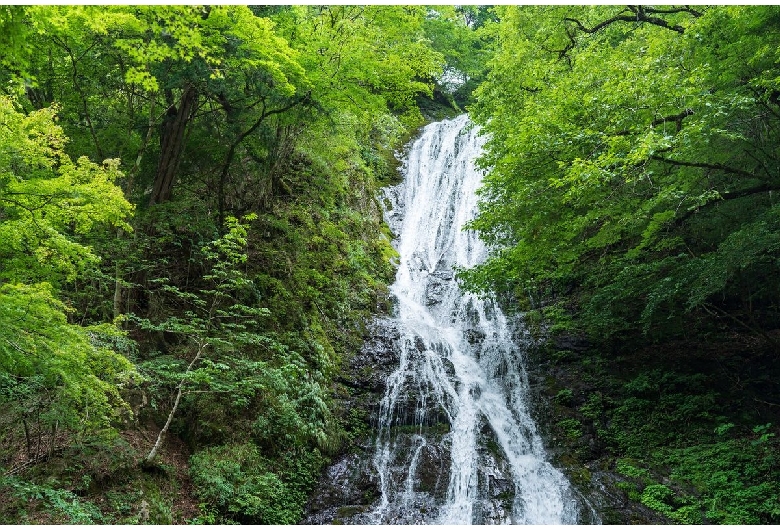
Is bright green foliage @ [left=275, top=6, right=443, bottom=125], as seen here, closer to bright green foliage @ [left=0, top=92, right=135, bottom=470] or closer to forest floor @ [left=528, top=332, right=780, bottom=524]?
bright green foliage @ [left=0, top=92, right=135, bottom=470]

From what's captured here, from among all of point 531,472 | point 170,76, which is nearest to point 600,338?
point 531,472

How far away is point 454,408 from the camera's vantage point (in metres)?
10.9

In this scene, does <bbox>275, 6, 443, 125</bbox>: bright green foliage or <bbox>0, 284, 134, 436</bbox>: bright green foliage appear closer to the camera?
<bbox>0, 284, 134, 436</bbox>: bright green foliage

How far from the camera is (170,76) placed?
25.2 ft

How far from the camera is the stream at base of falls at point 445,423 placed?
8.59 m

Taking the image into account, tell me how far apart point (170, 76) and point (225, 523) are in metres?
6.40

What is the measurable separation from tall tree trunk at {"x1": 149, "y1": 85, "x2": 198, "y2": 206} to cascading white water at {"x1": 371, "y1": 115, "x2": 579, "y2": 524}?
6061mm

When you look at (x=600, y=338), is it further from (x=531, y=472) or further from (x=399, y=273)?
(x=399, y=273)

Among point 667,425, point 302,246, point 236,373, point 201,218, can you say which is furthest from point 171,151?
point 667,425

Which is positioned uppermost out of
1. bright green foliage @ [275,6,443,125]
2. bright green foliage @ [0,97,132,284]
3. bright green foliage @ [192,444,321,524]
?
bright green foliage @ [275,6,443,125]

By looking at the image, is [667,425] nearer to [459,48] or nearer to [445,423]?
[445,423]

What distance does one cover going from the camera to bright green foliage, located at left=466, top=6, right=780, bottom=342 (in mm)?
7289

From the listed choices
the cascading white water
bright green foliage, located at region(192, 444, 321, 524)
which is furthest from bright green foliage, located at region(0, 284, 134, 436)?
the cascading white water

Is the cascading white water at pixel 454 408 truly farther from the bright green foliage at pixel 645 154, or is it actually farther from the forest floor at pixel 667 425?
the bright green foliage at pixel 645 154
